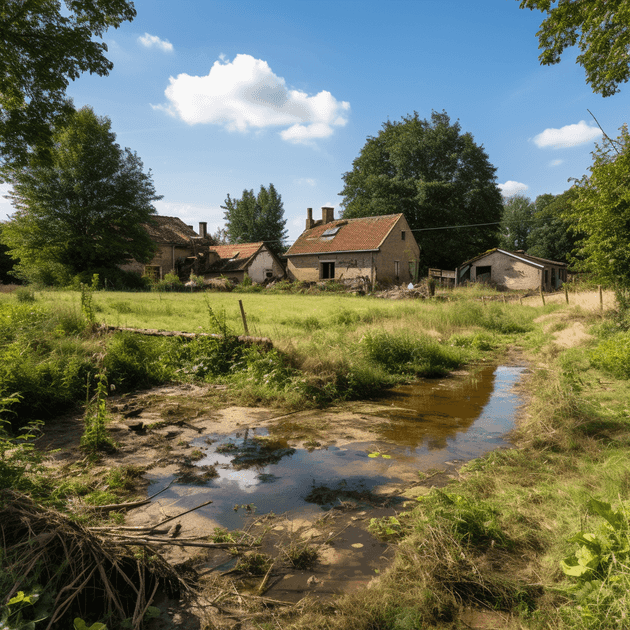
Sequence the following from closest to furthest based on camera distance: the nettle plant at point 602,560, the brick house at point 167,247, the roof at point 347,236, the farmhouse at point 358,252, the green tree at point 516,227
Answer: the nettle plant at point 602,560 < the farmhouse at point 358,252 < the roof at point 347,236 < the brick house at point 167,247 < the green tree at point 516,227

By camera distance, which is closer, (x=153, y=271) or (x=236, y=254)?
(x=153, y=271)

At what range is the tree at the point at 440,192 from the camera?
145 feet

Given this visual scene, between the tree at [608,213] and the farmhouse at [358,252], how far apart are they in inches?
827

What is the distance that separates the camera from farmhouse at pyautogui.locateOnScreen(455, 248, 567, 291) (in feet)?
114

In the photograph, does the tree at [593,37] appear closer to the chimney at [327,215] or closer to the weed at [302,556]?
the weed at [302,556]

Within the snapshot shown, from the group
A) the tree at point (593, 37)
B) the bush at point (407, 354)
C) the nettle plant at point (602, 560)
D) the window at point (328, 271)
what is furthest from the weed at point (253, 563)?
the window at point (328, 271)

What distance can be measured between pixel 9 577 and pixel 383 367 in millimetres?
7983

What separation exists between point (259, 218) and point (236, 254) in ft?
50.4

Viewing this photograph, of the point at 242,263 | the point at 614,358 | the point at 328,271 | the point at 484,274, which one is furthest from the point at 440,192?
the point at 614,358

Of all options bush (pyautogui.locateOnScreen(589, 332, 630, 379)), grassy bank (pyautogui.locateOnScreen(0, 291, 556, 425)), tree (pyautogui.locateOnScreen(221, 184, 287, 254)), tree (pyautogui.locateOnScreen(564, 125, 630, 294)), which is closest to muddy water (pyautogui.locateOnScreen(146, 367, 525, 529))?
grassy bank (pyautogui.locateOnScreen(0, 291, 556, 425))

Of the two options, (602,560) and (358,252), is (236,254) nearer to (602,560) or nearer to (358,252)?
(358,252)

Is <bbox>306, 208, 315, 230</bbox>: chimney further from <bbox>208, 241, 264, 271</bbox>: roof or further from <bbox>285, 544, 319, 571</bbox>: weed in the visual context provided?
<bbox>285, 544, 319, 571</bbox>: weed

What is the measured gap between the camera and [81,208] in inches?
1136

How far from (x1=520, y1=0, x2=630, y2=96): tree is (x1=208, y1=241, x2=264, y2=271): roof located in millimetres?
31663
